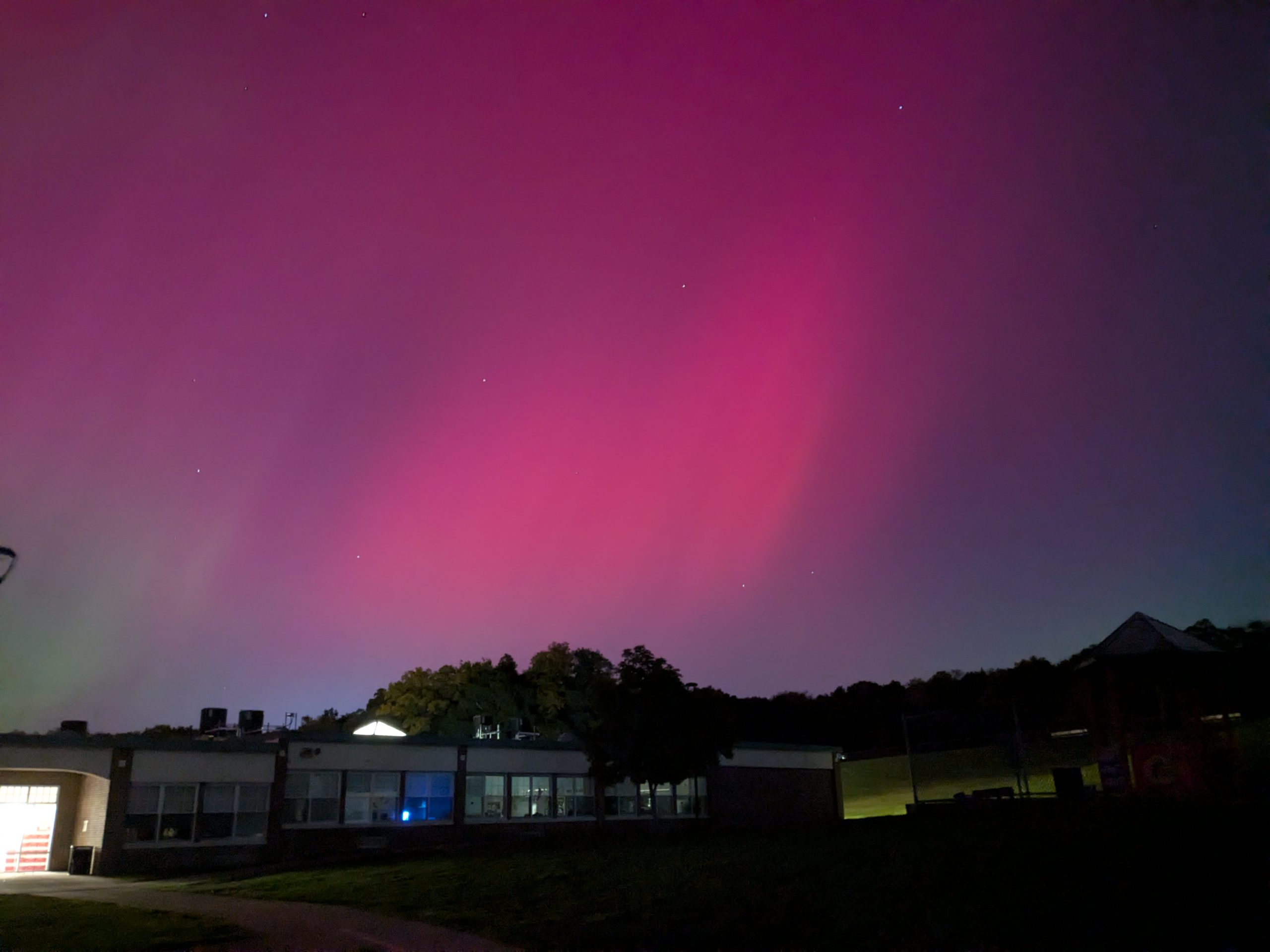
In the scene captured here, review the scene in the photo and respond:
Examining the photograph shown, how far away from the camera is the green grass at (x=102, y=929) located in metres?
14.6

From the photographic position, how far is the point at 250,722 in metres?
41.0

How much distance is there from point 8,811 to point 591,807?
21.7 m

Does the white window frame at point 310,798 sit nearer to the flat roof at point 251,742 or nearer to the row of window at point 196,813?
the row of window at point 196,813

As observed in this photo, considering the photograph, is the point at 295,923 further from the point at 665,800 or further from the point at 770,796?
the point at 770,796

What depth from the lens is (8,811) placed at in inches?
1248

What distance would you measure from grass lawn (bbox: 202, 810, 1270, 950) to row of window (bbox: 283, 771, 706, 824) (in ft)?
36.8

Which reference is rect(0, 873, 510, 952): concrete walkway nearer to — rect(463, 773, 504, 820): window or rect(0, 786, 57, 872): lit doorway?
rect(0, 786, 57, 872): lit doorway

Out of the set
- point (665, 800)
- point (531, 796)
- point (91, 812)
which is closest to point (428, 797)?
point (531, 796)

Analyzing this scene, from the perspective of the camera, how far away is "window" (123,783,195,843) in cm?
3062

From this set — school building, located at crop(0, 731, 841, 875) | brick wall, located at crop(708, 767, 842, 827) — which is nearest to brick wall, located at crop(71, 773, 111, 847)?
school building, located at crop(0, 731, 841, 875)

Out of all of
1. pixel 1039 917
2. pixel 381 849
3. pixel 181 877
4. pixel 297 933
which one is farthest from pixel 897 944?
pixel 381 849

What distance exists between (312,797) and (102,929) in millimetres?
18927

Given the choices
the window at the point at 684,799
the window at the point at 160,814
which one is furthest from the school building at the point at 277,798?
the window at the point at 684,799

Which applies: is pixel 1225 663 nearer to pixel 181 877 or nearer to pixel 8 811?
pixel 181 877
